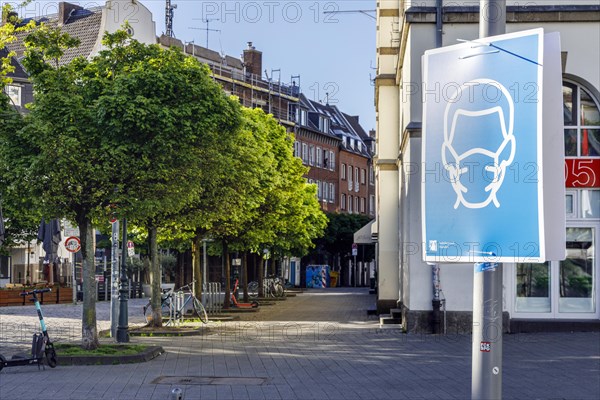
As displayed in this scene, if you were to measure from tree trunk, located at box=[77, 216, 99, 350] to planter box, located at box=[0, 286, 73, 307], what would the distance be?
77.6 ft

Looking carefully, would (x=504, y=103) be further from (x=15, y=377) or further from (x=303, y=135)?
(x=303, y=135)

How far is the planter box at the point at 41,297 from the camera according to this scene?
42.8 metres

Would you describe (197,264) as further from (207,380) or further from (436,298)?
(207,380)

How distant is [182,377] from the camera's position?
1551 centimetres

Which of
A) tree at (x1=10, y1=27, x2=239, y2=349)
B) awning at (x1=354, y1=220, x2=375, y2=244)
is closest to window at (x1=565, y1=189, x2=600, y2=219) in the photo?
tree at (x1=10, y1=27, x2=239, y2=349)

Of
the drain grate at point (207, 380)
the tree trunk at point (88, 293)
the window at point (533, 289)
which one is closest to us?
the drain grate at point (207, 380)

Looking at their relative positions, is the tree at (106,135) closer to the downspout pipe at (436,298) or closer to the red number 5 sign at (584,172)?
the downspout pipe at (436,298)

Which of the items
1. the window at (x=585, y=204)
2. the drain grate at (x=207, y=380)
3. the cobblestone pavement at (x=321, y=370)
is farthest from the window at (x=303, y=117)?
the drain grate at (x=207, y=380)

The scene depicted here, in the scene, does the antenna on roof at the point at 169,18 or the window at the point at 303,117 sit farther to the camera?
the window at the point at 303,117

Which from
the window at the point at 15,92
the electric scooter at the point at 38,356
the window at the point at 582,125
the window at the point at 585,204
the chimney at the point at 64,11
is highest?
the chimney at the point at 64,11

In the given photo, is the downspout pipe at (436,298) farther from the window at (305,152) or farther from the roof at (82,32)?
the window at (305,152)

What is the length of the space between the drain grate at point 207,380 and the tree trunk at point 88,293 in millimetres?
3275

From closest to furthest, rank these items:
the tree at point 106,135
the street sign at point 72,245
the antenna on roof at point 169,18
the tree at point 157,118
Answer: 1. the tree at point 106,135
2. the tree at point 157,118
3. the street sign at point 72,245
4. the antenna on roof at point 169,18

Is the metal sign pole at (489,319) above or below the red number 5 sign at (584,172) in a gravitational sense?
below
